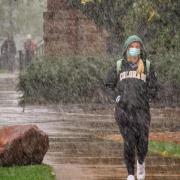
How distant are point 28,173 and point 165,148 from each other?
3775 millimetres

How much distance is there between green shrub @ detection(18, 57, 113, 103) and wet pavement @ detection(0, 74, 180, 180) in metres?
0.77

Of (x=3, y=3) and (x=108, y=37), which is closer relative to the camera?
(x=108, y=37)

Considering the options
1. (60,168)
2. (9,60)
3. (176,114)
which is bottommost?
(9,60)

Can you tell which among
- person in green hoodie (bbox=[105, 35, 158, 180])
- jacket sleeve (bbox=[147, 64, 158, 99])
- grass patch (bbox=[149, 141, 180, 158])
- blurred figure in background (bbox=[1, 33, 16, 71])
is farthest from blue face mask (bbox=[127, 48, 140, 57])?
blurred figure in background (bbox=[1, 33, 16, 71])

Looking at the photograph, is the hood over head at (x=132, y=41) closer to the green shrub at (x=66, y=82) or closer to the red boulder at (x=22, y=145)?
the red boulder at (x=22, y=145)

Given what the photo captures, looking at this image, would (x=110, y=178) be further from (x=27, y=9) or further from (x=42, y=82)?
(x=27, y=9)

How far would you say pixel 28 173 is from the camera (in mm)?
11117

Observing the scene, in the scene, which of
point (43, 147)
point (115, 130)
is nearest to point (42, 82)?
point (115, 130)

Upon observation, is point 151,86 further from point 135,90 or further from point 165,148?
point 165,148

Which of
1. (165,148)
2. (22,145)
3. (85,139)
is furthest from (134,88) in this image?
(85,139)

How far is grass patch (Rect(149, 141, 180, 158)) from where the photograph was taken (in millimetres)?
13455

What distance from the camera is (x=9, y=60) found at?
169 feet

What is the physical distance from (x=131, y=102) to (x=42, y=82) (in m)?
14.1

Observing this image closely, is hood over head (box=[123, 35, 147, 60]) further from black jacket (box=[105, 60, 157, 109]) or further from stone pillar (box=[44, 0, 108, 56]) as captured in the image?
stone pillar (box=[44, 0, 108, 56])
